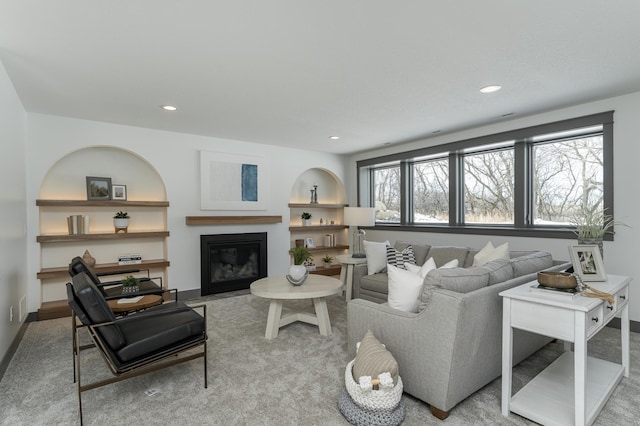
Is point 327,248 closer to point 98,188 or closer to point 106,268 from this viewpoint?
point 106,268

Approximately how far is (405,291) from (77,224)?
4206 millimetres

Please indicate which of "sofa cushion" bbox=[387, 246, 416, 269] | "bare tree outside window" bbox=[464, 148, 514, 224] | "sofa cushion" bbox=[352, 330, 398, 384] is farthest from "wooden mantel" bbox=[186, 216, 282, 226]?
"sofa cushion" bbox=[352, 330, 398, 384]

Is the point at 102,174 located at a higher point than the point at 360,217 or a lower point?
higher

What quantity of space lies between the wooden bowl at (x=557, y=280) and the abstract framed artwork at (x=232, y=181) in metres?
4.39

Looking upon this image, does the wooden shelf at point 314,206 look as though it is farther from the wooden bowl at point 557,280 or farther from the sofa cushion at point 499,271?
the wooden bowl at point 557,280

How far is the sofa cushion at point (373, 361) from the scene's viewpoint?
193cm

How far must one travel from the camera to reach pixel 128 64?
2660mm

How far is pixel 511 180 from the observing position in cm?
464

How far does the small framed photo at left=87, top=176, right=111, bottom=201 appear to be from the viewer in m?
4.40

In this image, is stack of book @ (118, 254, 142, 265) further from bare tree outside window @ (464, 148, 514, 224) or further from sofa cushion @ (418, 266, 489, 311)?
bare tree outside window @ (464, 148, 514, 224)

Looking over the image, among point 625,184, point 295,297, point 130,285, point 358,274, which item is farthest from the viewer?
point 358,274

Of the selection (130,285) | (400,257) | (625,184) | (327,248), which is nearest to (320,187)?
(327,248)

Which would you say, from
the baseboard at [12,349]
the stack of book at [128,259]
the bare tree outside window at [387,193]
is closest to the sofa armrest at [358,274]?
the bare tree outside window at [387,193]

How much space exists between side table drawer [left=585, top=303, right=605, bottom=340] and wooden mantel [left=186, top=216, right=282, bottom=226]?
4.50 m
